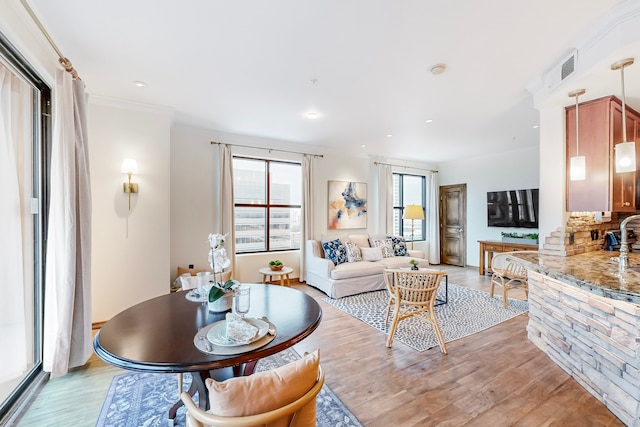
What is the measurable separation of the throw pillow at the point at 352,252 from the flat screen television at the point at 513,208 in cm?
320

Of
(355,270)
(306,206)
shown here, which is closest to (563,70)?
(355,270)

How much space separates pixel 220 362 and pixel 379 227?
17.6ft

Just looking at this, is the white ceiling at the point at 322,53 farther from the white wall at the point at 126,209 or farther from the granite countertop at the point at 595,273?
the granite countertop at the point at 595,273

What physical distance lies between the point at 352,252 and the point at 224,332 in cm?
372

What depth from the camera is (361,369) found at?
233 cm

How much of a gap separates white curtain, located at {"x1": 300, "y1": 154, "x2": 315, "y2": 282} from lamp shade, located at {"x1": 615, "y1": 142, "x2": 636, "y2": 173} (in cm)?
404

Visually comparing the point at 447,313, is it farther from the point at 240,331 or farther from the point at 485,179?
the point at 485,179

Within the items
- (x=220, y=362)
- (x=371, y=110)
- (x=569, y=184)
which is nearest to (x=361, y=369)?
(x=220, y=362)

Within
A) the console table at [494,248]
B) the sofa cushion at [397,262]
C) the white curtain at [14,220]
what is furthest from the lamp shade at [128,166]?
the console table at [494,248]

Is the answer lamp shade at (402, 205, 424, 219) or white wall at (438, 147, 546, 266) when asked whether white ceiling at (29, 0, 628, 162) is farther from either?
lamp shade at (402, 205, 424, 219)

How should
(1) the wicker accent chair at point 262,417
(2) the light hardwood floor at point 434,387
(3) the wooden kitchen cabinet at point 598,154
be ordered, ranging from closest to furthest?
(1) the wicker accent chair at point 262,417, (2) the light hardwood floor at point 434,387, (3) the wooden kitchen cabinet at point 598,154

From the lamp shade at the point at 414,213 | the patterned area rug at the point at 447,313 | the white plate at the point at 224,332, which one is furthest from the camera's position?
the lamp shade at the point at 414,213

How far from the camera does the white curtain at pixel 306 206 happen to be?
17.1 feet

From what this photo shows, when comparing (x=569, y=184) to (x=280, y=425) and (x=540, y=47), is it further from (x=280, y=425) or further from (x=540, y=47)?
(x=280, y=425)
